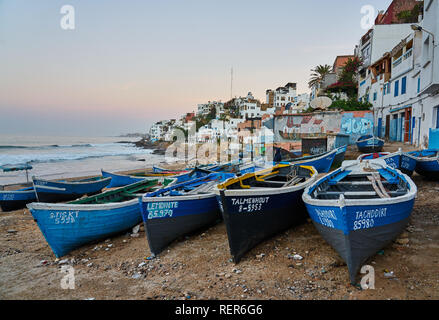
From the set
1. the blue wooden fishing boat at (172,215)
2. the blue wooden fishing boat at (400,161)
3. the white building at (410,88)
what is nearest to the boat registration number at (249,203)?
the blue wooden fishing boat at (172,215)

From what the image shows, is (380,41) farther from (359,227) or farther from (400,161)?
(359,227)

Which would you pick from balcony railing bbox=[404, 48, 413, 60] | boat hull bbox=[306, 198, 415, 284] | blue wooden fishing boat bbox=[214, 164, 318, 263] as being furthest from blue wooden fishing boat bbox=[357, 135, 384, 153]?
boat hull bbox=[306, 198, 415, 284]

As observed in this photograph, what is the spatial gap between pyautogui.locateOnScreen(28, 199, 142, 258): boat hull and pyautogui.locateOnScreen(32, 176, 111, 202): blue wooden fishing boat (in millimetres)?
4786

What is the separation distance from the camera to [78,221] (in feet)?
23.7

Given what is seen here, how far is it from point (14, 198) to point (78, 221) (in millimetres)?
8096

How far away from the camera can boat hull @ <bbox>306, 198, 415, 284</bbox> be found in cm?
453

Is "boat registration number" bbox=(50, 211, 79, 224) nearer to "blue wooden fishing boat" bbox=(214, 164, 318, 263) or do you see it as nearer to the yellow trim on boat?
"blue wooden fishing boat" bbox=(214, 164, 318, 263)

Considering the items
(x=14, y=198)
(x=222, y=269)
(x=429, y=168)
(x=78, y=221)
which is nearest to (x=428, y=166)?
(x=429, y=168)

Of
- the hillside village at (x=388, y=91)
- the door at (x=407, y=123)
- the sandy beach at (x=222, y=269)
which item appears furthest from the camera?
the door at (x=407, y=123)

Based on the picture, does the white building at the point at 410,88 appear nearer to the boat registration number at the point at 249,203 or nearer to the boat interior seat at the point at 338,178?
the boat interior seat at the point at 338,178

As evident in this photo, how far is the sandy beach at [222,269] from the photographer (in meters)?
4.74

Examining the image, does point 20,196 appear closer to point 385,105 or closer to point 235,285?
point 235,285

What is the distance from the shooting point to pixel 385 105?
2492 centimetres

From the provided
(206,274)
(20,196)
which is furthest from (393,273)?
(20,196)
